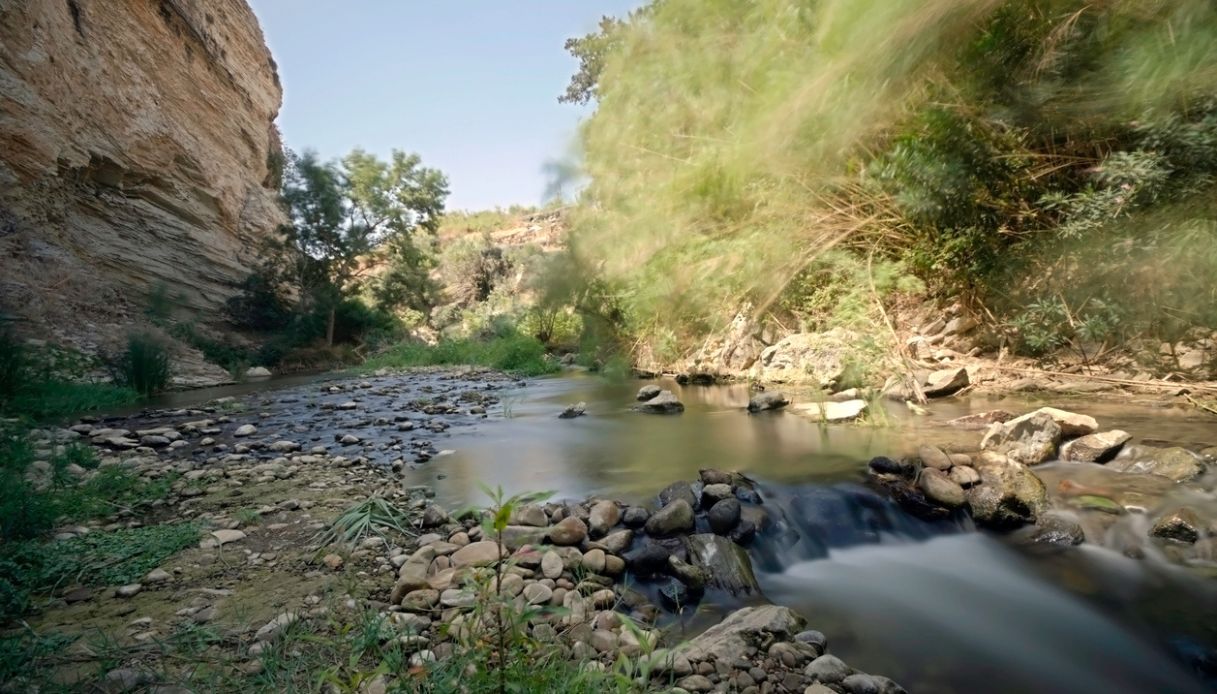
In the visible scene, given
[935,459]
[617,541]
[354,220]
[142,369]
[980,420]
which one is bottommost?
[617,541]

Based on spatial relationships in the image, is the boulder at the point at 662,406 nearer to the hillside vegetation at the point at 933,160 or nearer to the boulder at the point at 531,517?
the hillside vegetation at the point at 933,160

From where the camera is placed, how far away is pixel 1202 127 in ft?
10.4

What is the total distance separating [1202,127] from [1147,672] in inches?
127

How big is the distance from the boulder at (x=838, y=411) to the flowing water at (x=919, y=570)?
0.20m

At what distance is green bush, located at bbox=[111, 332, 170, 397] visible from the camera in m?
7.76

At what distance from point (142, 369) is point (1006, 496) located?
10223mm

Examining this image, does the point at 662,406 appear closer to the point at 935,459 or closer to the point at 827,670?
the point at 935,459

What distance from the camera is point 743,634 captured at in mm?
1781

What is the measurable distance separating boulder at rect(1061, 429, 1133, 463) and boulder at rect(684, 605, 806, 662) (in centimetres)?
250

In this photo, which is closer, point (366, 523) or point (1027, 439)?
point (366, 523)

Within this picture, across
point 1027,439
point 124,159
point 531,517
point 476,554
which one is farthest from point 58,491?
Result: point 124,159

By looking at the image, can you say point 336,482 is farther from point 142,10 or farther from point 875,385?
point 142,10

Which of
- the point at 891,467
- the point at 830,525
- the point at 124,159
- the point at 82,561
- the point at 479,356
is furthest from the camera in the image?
the point at 479,356

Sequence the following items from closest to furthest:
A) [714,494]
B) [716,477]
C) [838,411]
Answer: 1. [714,494]
2. [716,477]
3. [838,411]
